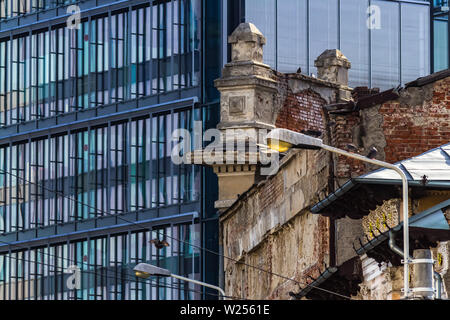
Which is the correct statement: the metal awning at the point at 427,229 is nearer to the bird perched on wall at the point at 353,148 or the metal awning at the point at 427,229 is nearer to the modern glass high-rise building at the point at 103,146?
the bird perched on wall at the point at 353,148

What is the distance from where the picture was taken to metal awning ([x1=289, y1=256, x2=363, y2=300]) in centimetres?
3897

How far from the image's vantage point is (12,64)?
262 feet

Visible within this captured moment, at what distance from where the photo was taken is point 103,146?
76.2 meters

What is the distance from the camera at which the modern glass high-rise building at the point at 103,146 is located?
240 ft

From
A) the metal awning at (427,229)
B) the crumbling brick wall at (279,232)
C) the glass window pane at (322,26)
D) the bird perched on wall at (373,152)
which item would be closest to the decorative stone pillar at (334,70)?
the crumbling brick wall at (279,232)

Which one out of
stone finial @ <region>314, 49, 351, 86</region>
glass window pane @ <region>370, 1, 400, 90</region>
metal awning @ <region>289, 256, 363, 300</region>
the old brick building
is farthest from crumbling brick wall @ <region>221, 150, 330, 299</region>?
glass window pane @ <region>370, 1, 400, 90</region>

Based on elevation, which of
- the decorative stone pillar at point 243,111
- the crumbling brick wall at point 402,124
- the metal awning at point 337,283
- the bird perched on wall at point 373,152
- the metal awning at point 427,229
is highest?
the decorative stone pillar at point 243,111

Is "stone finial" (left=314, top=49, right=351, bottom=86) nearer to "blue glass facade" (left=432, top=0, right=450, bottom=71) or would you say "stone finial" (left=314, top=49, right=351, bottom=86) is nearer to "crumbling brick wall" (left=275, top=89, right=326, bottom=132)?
"crumbling brick wall" (left=275, top=89, right=326, bottom=132)

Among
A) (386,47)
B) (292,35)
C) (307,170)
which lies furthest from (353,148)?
(386,47)

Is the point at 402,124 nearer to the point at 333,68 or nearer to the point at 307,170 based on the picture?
the point at 307,170

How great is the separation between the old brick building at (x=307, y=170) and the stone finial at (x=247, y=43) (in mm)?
27

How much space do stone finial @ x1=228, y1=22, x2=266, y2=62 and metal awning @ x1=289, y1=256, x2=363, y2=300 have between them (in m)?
14.2

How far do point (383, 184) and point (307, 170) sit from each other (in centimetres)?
1057
